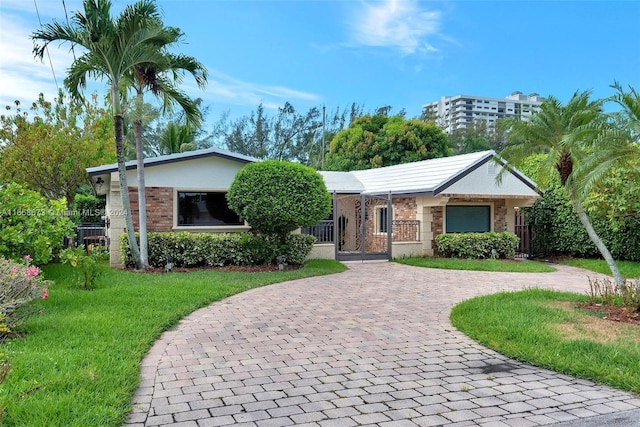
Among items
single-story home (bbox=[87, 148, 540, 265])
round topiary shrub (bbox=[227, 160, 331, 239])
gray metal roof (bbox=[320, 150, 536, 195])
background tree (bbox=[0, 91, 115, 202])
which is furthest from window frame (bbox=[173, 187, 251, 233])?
background tree (bbox=[0, 91, 115, 202])

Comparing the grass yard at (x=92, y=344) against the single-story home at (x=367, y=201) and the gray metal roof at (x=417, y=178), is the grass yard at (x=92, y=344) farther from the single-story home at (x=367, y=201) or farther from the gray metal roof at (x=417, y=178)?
the gray metal roof at (x=417, y=178)

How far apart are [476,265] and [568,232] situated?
4.88 m

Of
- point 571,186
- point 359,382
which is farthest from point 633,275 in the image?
point 359,382

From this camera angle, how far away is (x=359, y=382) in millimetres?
4719

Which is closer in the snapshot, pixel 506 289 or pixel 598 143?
pixel 598 143

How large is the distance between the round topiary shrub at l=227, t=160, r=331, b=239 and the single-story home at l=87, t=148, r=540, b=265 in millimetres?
2025

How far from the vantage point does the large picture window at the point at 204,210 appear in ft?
47.1

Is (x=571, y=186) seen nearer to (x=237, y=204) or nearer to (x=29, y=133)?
(x=237, y=204)

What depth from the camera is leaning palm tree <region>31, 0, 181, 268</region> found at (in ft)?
35.7

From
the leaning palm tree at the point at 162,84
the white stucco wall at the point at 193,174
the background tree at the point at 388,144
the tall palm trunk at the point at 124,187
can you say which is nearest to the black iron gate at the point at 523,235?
the white stucco wall at the point at 193,174

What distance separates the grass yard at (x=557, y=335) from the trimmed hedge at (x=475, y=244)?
305 inches

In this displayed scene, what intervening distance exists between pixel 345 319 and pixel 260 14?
28.5 ft

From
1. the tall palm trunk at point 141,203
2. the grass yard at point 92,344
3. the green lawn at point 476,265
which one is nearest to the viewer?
the grass yard at point 92,344

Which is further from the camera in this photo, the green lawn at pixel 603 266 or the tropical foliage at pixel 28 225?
the green lawn at pixel 603 266
